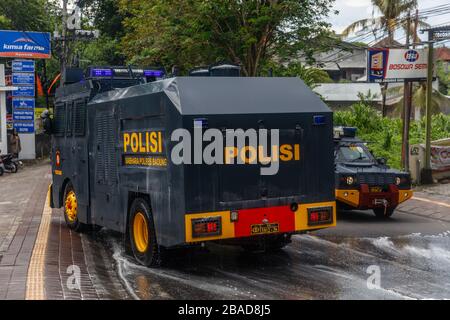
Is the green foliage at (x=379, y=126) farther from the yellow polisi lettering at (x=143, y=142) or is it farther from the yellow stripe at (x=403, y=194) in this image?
the yellow polisi lettering at (x=143, y=142)

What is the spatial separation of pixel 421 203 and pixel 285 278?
8717 millimetres

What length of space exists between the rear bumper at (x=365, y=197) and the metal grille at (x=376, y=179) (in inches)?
4.7

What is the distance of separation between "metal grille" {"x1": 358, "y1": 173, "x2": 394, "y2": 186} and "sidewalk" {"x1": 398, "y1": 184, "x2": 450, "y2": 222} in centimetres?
158

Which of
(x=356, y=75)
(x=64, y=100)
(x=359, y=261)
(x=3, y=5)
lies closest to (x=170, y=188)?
(x=359, y=261)

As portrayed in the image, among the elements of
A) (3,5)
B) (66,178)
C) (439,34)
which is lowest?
(66,178)

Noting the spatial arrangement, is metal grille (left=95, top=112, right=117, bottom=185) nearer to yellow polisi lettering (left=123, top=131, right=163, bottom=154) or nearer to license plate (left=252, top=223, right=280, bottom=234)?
yellow polisi lettering (left=123, top=131, right=163, bottom=154)

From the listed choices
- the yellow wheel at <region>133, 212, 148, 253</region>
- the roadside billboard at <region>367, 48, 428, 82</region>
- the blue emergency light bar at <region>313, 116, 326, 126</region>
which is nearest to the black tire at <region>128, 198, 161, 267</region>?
the yellow wheel at <region>133, 212, 148, 253</region>

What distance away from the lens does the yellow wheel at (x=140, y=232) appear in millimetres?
8922

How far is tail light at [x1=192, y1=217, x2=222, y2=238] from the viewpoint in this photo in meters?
7.81

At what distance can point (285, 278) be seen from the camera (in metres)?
8.16

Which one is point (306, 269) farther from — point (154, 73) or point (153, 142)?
point (154, 73)

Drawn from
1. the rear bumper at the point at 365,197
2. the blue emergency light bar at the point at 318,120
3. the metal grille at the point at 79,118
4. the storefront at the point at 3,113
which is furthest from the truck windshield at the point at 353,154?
the storefront at the point at 3,113

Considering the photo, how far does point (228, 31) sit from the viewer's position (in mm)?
18828
